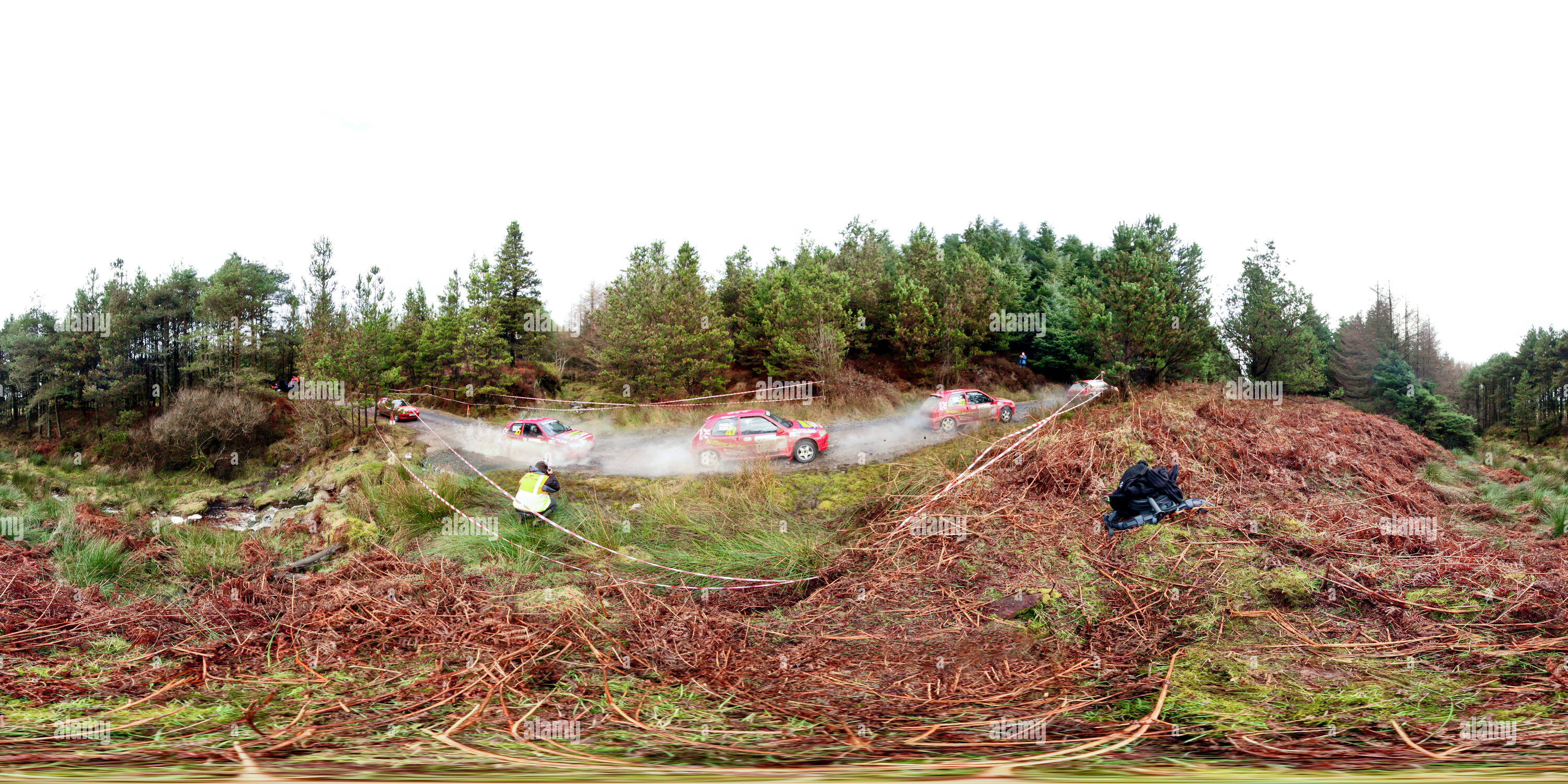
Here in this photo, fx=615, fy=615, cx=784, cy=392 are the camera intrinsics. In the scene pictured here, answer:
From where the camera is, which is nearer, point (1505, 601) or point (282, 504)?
point (1505, 601)

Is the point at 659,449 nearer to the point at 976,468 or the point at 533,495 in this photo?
the point at 533,495

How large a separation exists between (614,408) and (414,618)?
1345cm

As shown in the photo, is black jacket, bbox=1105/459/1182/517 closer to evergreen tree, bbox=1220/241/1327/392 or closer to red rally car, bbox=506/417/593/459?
red rally car, bbox=506/417/593/459

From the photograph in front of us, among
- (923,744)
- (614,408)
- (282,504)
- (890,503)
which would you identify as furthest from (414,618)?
(282,504)

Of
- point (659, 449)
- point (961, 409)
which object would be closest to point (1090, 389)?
point (961, 409)

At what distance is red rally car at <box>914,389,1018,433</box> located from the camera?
46.4ft

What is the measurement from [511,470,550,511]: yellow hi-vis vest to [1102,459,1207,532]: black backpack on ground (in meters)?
7.07

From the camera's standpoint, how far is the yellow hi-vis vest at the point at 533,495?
851cm

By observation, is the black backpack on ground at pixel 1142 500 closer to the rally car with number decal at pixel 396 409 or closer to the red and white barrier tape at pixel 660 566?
the red and white barrier tape at pixel 660 566

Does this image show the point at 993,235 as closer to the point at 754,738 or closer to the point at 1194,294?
the point at 1194,294

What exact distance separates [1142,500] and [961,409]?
7957 mm

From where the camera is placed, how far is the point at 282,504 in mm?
16500

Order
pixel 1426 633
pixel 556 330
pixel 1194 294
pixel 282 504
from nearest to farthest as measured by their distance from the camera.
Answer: pixel 1426 633 → pixel 282 504 → pixel 1194 294 → pixel 556 330

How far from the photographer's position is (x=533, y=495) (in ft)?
28.1
